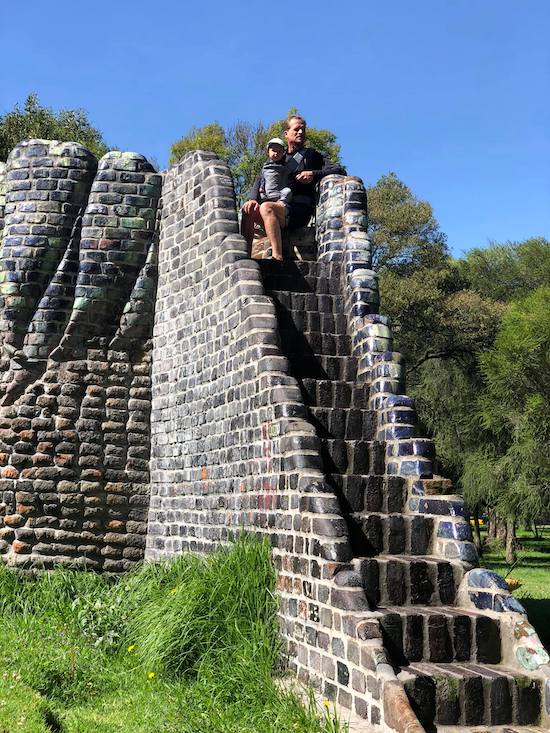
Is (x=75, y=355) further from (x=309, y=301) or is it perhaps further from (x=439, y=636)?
(x=439, y=636)

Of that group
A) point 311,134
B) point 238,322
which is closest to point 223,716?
point 238,322

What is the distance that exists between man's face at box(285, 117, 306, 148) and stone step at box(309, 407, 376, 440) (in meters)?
3.66

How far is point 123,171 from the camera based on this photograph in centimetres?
961

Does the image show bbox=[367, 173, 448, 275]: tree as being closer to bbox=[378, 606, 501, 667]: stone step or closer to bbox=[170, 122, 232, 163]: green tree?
bbox=[170, 122, 232, 163]: green tree

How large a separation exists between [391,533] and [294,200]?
14.0 ft

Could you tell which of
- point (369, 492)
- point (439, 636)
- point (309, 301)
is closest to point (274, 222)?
point (309, 301)

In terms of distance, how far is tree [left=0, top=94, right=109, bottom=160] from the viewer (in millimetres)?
24109

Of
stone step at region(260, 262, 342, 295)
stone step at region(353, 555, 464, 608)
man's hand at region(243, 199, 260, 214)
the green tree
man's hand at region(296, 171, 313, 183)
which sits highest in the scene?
the green tree

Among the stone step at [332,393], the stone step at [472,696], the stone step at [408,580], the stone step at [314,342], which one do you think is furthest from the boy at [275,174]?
the stone step at [472,696]

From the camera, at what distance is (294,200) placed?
30.1 ft

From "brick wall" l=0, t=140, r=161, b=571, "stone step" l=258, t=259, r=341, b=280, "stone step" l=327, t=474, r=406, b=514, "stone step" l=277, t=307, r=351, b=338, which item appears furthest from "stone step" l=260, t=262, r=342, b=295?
"stone step" l=327, t=474, r=406, b=514

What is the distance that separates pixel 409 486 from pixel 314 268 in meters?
2.77

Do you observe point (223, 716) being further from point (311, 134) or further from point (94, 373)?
point (311, 134)

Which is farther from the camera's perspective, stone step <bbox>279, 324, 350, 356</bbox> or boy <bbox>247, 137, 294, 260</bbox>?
boy <bbox>247, 137, 294, 260</bbox>
